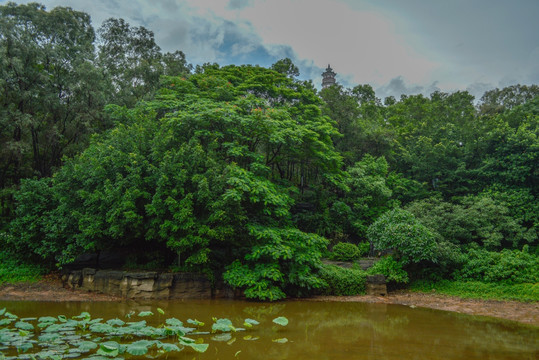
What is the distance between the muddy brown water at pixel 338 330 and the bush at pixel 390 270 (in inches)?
60.7

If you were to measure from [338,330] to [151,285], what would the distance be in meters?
5.60

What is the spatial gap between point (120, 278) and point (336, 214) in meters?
9.52

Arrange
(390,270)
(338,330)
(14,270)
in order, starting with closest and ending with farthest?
(338,330)
(390,270)
(14,270)

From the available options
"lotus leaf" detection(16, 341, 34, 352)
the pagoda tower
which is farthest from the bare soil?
the pagoda tower

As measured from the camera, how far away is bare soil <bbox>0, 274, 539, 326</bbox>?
350 inches

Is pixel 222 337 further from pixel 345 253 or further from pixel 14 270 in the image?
pixel 14 270

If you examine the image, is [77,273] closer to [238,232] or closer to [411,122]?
[238,232]

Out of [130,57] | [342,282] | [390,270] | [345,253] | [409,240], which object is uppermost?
[130,57]

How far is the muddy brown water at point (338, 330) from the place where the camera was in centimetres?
556

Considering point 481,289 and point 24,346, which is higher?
point 24,346

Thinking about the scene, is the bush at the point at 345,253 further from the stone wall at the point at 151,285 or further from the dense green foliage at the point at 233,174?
the stone wall at the point at 151,285

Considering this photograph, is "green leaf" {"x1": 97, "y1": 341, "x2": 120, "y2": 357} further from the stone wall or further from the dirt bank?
the dirt bank

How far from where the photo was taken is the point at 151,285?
32.2 ft

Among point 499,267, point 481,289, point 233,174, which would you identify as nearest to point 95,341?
point 233,174
